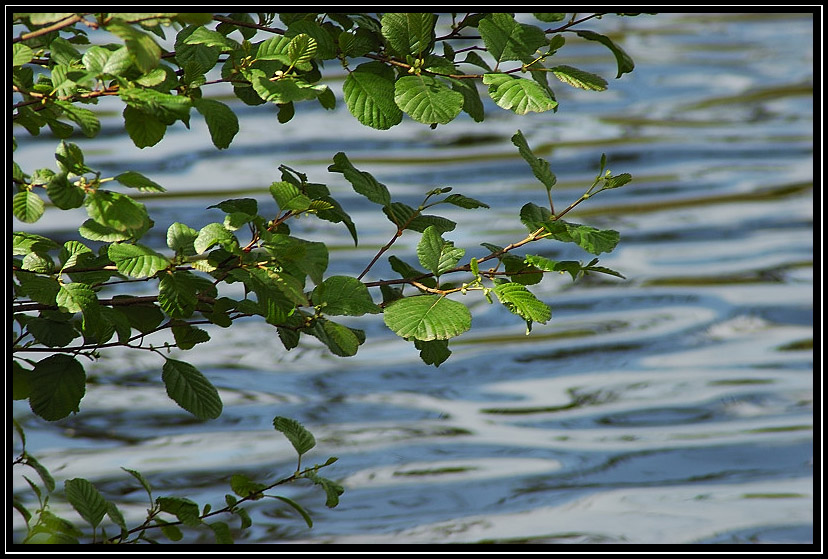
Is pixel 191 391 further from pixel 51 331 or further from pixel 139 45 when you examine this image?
pixel 139 45

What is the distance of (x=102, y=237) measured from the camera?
0.86 metres

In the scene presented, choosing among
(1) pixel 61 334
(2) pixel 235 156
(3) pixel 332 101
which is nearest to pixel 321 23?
(3) pixel 332 101

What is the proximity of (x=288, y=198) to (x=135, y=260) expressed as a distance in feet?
0.53

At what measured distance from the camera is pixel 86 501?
989 mm

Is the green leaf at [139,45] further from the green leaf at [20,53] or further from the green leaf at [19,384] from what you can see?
the green leaf at [19,384]

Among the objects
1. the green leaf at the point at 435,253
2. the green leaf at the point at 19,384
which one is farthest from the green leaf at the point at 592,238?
the green leaf at the point at 19,384

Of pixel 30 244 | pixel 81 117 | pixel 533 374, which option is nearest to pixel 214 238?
pixel 81 117

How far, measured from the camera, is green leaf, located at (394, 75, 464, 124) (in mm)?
918

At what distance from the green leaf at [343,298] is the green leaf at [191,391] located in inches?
5.9

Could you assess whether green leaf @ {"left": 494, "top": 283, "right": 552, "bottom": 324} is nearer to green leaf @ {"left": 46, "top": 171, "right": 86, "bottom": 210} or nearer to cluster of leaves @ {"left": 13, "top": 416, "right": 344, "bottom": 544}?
cluster of leaves @ {"left": 13, "top": 416, "right": 344, "bottom": 544}

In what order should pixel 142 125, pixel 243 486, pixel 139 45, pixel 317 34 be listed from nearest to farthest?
1. pixel 139 45
2. pixel 142 125
3. pixel 317 34
4. pixel 243 486

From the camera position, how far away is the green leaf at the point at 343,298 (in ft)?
3.15

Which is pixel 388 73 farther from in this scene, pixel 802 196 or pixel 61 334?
pixel 802 196

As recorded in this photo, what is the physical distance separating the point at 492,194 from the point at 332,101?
276cm
